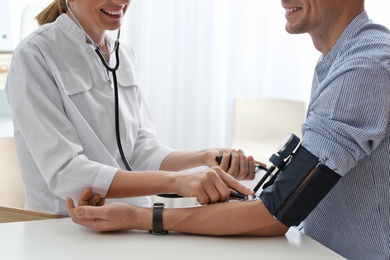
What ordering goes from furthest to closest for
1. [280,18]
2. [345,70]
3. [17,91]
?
[280,18] < [17,91] < [345,70]

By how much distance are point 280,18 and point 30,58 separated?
8.17 ft

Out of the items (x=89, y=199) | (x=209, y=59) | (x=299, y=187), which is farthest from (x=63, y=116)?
(x=209, y=59)

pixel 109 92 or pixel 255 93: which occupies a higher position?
pixel 109 92

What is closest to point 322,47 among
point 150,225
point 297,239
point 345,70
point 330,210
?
point 345,70

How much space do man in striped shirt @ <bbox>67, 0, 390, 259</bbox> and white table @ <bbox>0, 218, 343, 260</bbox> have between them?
0.03 metres

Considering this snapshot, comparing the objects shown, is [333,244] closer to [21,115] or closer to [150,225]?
[150,225]

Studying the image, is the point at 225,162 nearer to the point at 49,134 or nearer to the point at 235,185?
the point at 235,185

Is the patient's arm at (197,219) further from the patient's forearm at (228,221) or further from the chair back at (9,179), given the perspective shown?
the chair back at (9,179)

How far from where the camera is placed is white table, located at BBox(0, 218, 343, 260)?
3.91ft

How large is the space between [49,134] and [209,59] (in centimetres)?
240

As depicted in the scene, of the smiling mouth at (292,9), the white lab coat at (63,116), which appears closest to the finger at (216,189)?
the white lab coat at (63,116)

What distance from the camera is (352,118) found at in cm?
126

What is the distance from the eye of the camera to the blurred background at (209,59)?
3.78 metres

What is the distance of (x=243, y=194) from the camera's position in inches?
55.0
